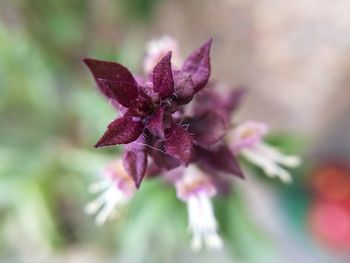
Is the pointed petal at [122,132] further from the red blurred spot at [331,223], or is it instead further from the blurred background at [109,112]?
the red blurred spot at [331,223]

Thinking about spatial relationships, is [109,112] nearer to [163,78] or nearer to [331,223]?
[163,78]

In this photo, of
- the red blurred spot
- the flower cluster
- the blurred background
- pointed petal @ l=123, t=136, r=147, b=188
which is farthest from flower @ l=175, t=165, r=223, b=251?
the red blurred spot

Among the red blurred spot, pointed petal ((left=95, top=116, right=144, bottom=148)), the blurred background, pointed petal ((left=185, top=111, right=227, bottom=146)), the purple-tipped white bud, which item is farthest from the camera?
the red blurred spot

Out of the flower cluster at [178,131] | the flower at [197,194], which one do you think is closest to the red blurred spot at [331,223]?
the flower cluster at [178,131]

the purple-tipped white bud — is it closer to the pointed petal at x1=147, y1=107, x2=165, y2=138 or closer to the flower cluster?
the flower cluster

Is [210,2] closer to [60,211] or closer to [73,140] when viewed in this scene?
[73,140]

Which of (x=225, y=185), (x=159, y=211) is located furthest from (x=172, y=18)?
(x=225, y=185)
